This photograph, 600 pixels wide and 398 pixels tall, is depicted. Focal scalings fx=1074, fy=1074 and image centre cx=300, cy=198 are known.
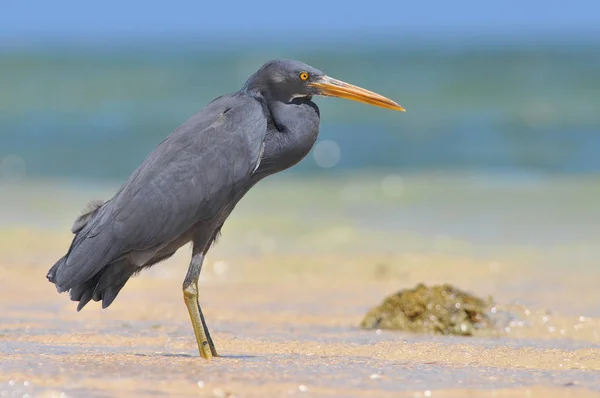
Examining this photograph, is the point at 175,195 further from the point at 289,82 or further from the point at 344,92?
the point at 344,92

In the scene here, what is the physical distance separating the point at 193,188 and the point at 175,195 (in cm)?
9

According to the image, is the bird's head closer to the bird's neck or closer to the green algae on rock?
the bird's neck

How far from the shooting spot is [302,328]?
6301 mm

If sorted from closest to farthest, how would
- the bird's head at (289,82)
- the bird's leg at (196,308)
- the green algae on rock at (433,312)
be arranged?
1. the bird's leg at (196,308)
2. the bird's head at (289,82)
3. the green algae on rock at (433,312)

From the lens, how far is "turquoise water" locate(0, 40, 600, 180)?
19484 mm

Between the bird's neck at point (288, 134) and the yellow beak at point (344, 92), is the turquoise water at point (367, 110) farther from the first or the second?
the bird's neck at point (288, 134)

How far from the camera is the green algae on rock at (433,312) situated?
6.03 m

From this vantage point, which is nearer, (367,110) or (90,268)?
(90,268)

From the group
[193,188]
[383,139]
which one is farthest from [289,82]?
[383,139]

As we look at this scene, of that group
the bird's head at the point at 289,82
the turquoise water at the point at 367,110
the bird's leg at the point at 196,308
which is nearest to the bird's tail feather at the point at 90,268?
the bird's leg at the point at 196,308

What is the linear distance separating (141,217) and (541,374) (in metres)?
1.83

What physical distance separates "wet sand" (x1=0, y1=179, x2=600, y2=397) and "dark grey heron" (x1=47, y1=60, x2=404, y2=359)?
1.23 ft

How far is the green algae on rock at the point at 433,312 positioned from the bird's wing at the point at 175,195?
168 centimetres

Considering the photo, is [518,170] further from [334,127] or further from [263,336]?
[263,336]
